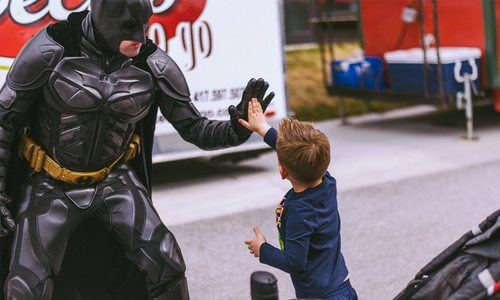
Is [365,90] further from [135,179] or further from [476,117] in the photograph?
[135,179]

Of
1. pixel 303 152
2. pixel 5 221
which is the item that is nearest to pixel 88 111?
pixel 5 221

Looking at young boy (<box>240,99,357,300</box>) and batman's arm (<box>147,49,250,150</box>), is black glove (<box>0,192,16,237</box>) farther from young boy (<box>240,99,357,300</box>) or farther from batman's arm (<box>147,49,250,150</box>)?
young boy (<box>240,99,357,300</box>)

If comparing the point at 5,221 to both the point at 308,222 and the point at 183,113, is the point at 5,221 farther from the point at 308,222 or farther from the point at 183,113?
the point at 308,222

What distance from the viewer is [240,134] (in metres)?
3.41

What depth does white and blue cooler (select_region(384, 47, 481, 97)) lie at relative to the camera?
9734 mm

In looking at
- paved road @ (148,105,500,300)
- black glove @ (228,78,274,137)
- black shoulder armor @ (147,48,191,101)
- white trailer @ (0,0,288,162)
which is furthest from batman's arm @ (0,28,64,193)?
white trailer @ (0,0,288,162)

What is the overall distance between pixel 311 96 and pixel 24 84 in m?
9.63

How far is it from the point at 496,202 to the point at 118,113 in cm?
463

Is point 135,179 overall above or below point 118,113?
below

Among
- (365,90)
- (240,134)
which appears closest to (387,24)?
(365,90)

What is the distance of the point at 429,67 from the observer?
9945mm

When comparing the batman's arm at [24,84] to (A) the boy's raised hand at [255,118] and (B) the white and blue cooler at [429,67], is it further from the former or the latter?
(B) the white and blue cooler at [429,67]

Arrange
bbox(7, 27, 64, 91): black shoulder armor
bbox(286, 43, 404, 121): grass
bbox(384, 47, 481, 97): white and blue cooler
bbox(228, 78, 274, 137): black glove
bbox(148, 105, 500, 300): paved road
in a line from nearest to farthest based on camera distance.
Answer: bbox(7, 27, 64, 91): black shoulder armor → bbox(228, 78, 274, 137): black glove → bbox(148, 105, 500, 300): paved road → bbox(384, 47, 481, 97): white and blue cooler → bbox(286, 43, 404, 121): grass

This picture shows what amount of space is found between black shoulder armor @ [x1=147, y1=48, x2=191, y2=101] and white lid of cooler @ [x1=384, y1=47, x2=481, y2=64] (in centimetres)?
682
